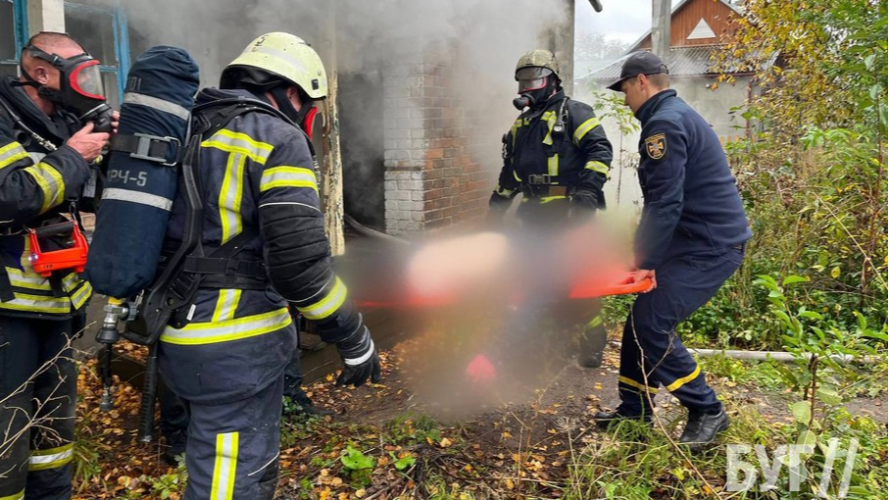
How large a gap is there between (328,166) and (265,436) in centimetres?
347

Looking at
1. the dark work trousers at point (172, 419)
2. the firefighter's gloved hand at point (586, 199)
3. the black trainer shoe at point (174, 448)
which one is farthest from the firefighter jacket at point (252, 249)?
the firefighter's gloved hand at point (586, 199)

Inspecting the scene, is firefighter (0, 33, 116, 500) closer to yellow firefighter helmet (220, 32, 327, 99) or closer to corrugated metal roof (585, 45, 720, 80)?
yellow firefighter helmet (220, 32, 327, 99)

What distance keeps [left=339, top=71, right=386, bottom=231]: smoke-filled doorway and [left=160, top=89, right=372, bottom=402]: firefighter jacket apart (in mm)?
4260

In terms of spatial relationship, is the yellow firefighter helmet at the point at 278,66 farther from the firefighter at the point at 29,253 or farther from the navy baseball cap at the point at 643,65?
the navy baseball cap at the point at 643,65

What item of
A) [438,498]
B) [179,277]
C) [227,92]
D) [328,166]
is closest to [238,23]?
[328,166]

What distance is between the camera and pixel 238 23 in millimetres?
5602

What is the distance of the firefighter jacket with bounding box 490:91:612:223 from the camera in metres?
4.61

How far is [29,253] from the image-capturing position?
8.03 ft

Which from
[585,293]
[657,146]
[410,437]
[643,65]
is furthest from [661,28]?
[410,437]

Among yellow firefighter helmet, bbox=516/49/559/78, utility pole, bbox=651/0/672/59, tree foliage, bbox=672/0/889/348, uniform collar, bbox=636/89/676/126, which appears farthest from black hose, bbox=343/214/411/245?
utility pole, bbox=651/0/672/59

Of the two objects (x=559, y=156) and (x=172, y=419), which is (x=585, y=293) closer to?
(x=559, y=156)

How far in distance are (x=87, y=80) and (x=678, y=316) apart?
293cm

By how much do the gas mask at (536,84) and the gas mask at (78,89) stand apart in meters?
3.00

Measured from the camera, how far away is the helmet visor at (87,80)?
256 cm
